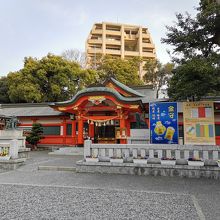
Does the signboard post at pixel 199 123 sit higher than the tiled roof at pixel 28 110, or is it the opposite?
the tiled roof at pixel 28 110

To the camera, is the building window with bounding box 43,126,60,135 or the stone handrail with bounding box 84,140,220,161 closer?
the stone handrail with bounding box 84,140,220,161

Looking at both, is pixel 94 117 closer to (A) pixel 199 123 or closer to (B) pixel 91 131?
(B) pixel 91 131

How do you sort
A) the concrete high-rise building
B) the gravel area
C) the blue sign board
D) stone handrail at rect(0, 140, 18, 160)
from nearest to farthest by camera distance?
the gravel area < the blue sign board < stone handrail at rect(0, 140, 18, 160) < the concrete high-rise building

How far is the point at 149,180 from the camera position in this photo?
20.7 feet

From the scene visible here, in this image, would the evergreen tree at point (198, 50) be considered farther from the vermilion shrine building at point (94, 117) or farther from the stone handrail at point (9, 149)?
the stone handrail at point (9, 149)

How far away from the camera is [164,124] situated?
838 cm

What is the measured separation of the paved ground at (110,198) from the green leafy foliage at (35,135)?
35.8ft

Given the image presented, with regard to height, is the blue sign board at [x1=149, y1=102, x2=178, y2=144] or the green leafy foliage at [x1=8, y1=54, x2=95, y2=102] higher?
the green leafy foliage at [x1=8, y1=54, x2=95, y2=102]

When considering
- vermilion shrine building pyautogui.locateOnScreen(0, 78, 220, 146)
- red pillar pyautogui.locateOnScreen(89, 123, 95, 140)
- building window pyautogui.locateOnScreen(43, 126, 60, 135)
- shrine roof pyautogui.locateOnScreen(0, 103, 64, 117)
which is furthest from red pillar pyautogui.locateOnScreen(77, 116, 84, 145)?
building window pyautogui.locateOnScreen(43, 126, 60, 135)

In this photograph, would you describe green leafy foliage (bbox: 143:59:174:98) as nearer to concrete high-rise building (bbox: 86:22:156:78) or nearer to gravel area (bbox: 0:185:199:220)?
concrete high-rise building (bbox: 86:22:156:78)

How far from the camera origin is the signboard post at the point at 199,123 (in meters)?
7.81

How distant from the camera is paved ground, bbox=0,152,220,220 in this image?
11.9 ft

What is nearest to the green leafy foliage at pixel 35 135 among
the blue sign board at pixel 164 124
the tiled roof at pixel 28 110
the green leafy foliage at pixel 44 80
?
the tiled roof at pixel 28 110

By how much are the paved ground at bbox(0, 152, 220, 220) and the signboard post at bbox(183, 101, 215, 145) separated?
203 cm
